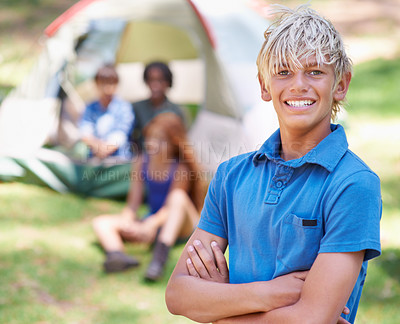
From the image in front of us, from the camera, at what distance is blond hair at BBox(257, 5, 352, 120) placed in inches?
50.6

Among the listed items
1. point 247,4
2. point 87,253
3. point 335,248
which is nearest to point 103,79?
point 247,4

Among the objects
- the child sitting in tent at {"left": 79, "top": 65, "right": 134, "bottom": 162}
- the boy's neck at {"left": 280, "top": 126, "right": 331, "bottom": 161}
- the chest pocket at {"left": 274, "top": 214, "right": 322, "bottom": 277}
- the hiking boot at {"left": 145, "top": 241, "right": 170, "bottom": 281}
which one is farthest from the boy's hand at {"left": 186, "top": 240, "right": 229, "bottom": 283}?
the child sitting in tent at {"left": 79, "top": 65, "right": 134, "bottom": 162}

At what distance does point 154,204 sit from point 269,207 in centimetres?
259

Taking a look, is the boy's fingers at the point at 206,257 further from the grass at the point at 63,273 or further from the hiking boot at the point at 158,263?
the hiking boot at the point at 158,263

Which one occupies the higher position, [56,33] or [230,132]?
[56,33]

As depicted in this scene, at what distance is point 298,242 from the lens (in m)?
1.22

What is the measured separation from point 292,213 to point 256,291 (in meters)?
0.21

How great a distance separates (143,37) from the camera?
6.30m

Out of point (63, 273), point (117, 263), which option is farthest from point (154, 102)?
point (63, 273)

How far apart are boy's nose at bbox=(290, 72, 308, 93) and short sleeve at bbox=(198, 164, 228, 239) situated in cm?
30

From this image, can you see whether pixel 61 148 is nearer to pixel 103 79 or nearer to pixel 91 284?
pixel 103 79

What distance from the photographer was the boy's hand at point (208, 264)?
4.66 feet

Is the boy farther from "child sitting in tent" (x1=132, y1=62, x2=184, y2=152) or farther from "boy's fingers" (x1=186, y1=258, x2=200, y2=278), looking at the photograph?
"child sitting in tent" (x1=132, y1=62, x2=184, y2=152)

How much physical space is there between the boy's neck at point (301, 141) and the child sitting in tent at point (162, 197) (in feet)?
7.12
